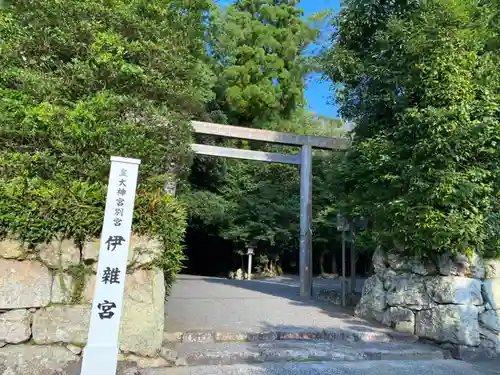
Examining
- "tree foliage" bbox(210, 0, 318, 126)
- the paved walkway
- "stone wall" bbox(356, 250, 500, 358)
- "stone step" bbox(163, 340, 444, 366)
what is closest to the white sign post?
"stone step" bbox(163, 340, 444, 366)

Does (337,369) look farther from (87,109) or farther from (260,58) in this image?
(260,58)

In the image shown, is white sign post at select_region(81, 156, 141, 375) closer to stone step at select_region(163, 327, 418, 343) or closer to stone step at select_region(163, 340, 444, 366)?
stone step at select_region(163, 340, 444, 366)

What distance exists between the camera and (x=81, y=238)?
4035 millimetres

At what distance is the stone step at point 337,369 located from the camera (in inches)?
154

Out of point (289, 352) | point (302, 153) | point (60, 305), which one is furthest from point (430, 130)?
point (60, 305)

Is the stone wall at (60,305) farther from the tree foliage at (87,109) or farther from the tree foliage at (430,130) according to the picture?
the tree foliage at (430,130)

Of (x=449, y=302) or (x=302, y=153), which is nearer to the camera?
(x=449, y=302)

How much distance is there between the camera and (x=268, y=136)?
8.80m

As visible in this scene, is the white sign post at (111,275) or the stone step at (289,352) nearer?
the white sign post at (111,275)

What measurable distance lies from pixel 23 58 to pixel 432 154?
5701 millimetres

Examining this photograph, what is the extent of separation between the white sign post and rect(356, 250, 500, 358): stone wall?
4257mm

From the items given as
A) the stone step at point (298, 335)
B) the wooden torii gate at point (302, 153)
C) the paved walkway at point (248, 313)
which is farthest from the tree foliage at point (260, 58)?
the stone step at point (298, 335)

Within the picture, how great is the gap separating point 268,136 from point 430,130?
159 inches

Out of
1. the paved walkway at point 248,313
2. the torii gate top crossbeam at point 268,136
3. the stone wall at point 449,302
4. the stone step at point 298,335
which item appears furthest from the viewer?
the torii gate top crossbeam at point 268,136
